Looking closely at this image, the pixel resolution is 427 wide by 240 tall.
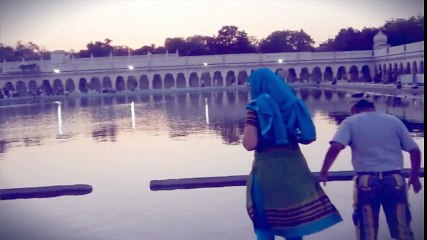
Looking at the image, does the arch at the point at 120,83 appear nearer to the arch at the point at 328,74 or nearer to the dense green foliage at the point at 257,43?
the dense green foliage at the point at 257,43

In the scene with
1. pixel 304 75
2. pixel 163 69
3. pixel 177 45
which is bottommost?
pixel 304 75

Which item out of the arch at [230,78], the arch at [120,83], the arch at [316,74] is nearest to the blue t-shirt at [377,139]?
the arch at [230,78]

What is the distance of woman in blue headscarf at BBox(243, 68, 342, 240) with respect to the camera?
2.72 m

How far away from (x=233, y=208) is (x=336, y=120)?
10.3 meters

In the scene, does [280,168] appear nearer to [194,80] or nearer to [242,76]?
[194,80]

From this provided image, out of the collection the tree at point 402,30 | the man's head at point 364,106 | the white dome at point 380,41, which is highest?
the tree at point 402,30

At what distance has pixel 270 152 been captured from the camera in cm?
279

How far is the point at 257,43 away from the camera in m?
70.6

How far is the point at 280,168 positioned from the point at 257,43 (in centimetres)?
6898

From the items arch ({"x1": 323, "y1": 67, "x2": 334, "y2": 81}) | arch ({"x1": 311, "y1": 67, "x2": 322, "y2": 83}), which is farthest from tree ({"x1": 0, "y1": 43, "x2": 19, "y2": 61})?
arch ({"x1": 323, "y1": 67, "x2": 334, "y2": 81})

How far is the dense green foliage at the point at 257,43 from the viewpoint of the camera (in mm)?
57062

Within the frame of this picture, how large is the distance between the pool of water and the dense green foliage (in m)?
45.9

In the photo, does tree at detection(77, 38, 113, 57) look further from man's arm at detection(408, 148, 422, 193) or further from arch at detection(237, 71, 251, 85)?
man's arm at detection(408, 148, 422, 193)

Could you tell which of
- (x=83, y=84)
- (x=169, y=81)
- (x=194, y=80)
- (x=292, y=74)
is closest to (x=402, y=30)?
(x=292, y=74)
